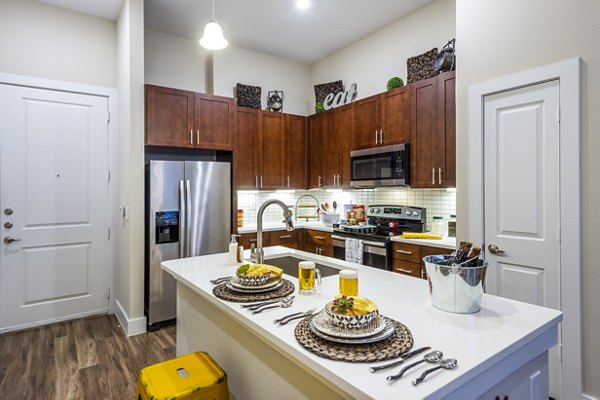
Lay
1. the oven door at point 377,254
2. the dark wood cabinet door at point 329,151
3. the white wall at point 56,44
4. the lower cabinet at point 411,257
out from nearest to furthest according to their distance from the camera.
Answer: the lower cabinet at point 411,257 < the white wall at point 56,44 < the oven door at point 377,254 < the dark wood cabinet door at point 329,151

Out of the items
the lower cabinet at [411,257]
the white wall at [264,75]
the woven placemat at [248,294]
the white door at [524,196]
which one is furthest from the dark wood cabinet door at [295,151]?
the woven placemat at [248,294]

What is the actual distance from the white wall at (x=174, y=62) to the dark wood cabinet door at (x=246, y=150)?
0.76 meters

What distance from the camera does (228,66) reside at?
4.56 metres

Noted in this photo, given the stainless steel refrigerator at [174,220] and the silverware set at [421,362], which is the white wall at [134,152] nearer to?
the stainless steel refrigerator at [174,220]

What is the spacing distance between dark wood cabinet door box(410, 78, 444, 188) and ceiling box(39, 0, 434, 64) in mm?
1044

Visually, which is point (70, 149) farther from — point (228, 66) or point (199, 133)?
point (228, 66)

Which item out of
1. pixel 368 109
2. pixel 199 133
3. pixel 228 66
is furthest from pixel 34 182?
pixel 368 109

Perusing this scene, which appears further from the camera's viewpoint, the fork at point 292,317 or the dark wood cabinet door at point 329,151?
the dark wood cabinet door at point 329,151

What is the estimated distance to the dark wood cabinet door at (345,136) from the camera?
418cm

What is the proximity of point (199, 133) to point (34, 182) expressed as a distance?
5.51 feet

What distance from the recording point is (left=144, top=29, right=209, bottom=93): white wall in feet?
13.4

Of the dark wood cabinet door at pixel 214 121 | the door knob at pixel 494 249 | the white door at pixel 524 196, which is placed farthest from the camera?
the dark wood cabinet door at pixel 214 121

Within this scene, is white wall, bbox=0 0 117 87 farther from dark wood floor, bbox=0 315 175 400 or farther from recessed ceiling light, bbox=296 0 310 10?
dark wood floor, bbox=0 315 175 400

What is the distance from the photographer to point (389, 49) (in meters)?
4.12
